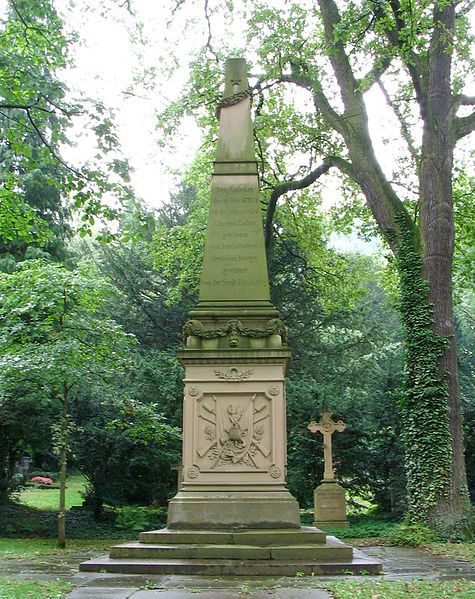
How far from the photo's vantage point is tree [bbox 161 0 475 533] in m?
11.8

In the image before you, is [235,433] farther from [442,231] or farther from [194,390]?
[442,231]

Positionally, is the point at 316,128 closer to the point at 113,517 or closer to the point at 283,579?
the point at 113,517

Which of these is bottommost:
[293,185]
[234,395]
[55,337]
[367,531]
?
[367,531]

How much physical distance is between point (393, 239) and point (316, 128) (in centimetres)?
593

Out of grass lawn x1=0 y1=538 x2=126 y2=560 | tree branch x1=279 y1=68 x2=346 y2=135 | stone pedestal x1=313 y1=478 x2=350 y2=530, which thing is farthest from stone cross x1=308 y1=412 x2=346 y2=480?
tree branch x1=279 y1=68 x2=346 y2=135

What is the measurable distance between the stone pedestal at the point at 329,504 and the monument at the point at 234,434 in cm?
904

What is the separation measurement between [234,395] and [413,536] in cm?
534

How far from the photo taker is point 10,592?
4891 mm

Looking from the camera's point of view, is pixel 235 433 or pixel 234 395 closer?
pixel 235 433

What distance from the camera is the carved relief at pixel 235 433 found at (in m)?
7.71

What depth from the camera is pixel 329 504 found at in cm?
1628

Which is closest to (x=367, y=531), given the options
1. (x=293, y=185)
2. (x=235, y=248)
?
(x=235, y=248)

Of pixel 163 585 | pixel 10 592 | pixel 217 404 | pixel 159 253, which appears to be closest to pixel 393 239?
pixel 217 404

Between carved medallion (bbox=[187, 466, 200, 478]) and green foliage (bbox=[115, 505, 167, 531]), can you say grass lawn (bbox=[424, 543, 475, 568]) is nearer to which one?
carved medallion (bbox=[187, 466, 200, 478])
